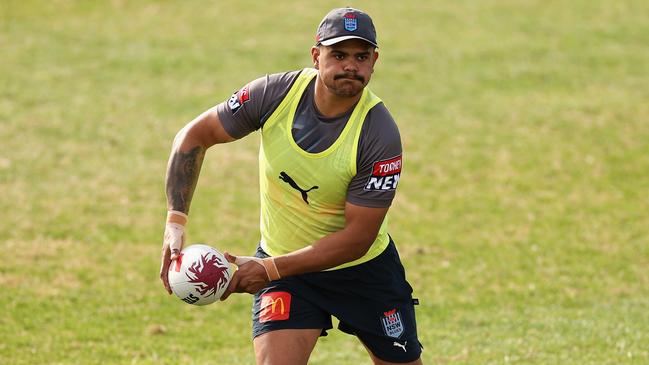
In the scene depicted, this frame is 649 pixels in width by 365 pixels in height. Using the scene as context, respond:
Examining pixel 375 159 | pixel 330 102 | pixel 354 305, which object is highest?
pixel 330 102

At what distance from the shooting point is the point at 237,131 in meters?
6.91

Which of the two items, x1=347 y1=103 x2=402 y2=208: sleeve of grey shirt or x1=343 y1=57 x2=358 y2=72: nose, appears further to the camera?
x1=347 y1=103 x2=402 y2=208: sleeve of grey shirt

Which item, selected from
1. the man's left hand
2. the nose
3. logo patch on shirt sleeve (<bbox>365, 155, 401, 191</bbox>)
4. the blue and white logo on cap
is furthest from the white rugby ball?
the blue and white logo on cap

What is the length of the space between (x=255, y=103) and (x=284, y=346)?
1.51 m

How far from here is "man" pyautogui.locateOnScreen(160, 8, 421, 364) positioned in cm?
654

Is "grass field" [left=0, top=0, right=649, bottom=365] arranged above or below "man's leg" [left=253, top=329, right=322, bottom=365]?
below

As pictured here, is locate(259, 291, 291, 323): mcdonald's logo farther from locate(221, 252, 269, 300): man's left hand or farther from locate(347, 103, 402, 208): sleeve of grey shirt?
locate(347, 103, 402, 208): sleeve of grey shirt

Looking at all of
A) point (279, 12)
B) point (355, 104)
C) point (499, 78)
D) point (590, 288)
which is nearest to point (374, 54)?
point (355, 104)

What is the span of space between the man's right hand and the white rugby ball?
7 centimetres

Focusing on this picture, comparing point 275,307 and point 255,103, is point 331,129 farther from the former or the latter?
point 275,307

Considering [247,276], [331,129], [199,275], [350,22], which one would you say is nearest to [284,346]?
[247,276]

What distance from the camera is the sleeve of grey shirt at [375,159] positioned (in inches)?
257

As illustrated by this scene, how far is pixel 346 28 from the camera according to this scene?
6371mm

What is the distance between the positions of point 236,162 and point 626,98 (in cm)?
790
